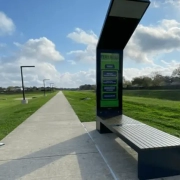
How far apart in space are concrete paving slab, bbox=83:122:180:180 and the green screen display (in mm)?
1124

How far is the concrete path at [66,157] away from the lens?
319 cm

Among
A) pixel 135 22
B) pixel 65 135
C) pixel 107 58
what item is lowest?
pixel 65 135

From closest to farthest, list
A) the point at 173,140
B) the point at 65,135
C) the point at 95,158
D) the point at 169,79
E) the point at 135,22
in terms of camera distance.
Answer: the point at 173,140, the point at 95,158, the point at 135,22, the point at 65,135, the point at 169,79

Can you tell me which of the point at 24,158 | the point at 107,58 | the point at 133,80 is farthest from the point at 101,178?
the point at 133,80

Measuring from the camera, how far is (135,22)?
210 inches

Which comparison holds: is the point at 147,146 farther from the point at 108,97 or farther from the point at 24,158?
the point at 108,97

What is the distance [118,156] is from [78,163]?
0.88 metres

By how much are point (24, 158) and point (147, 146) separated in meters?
2.57

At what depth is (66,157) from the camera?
13.0 feet

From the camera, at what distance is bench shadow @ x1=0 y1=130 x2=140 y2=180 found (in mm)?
3187

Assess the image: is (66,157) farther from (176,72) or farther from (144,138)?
(176,72)

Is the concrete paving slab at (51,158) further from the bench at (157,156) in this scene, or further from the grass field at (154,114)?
the grass field at (154,114)

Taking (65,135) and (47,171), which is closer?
(47,171)

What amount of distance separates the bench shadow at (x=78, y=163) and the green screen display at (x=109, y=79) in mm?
1565
